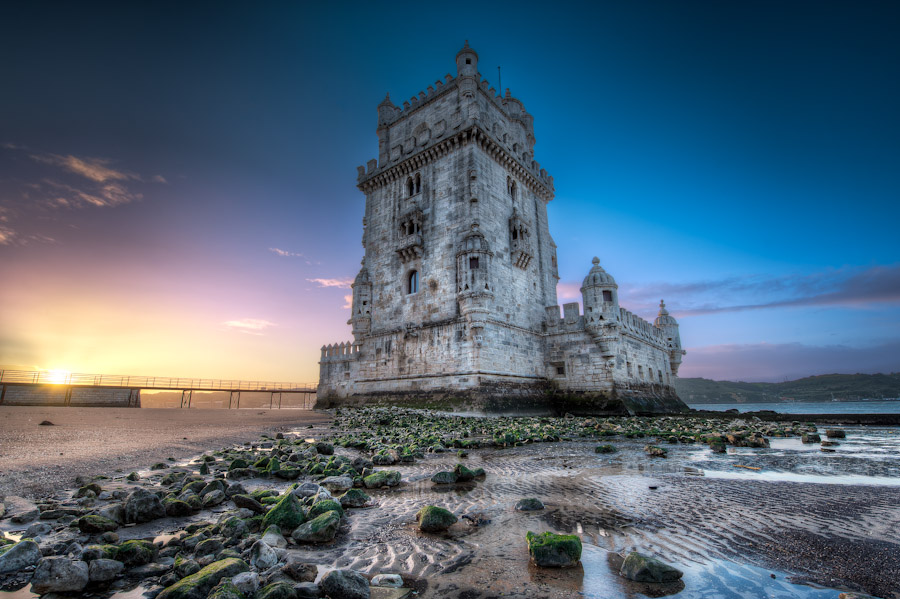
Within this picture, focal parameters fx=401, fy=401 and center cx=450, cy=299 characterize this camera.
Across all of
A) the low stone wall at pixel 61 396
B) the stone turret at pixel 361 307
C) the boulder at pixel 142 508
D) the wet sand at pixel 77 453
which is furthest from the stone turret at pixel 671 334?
the low stone wall at pixel 61 396

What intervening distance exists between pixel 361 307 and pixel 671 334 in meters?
25.9

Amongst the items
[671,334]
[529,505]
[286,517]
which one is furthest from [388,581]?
[671,334]

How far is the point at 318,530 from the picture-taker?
3279 millimetres

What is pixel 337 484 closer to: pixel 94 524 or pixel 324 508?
pixel 324 508

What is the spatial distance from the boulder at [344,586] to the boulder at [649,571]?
1.61m

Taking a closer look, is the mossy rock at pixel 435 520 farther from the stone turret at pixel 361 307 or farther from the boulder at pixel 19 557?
the stone turret at pixel 361 307

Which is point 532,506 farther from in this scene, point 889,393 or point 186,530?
point 889,393

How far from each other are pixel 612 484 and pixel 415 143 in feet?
86.0

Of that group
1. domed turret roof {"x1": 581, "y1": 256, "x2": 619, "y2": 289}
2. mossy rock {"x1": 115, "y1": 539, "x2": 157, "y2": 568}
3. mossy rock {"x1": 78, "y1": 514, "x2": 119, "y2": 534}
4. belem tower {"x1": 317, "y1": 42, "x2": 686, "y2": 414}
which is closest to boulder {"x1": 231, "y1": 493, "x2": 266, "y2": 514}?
mossy rock {"x1": 78, "y1": 514, "x2": 119, "y2": 534}

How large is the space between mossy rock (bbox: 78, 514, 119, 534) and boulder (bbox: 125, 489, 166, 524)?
0.30 m

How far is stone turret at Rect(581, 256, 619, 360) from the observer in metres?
22.4

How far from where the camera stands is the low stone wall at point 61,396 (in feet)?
110

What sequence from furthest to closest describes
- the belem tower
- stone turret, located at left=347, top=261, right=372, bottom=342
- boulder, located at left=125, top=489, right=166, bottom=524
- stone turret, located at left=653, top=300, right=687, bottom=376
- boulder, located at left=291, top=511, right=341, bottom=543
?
stone turret, located at left=653, top=300, right=687, bottom=376
stone turret, located at left=347, top=261, right=372, bottom=342
the belem tower
boulder, located at left=125, top=489, right=166, bottom=524
boulder, located at left=291, top=511, right=341, bottom=543

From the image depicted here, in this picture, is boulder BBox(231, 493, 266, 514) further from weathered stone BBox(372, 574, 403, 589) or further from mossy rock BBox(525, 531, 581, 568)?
mossy rock BBox(525, 531, 581, 568)
